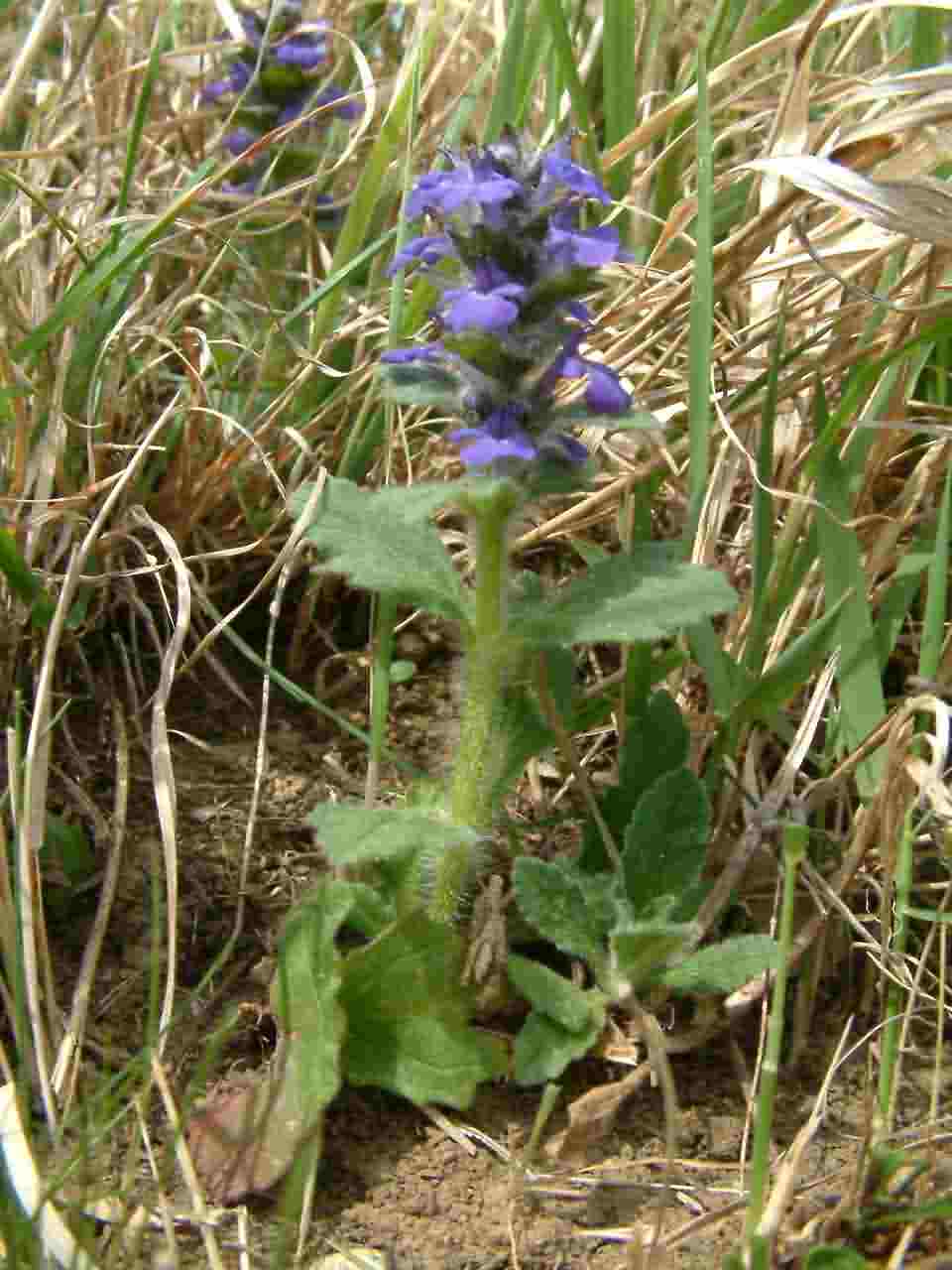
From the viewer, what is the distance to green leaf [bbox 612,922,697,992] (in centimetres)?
156

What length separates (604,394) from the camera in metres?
1.47

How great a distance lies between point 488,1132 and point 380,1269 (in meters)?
0.23

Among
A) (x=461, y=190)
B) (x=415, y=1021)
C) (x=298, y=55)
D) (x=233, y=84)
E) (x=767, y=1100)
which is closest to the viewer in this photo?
(x=767, y=1100)

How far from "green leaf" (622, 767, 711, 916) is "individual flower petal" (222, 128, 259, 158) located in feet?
5.35

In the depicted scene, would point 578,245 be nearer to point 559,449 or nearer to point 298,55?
point 559,449

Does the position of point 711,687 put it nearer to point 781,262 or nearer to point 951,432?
point 951,432

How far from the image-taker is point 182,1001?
1.74 meters

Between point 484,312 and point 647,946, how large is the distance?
2.34 feet

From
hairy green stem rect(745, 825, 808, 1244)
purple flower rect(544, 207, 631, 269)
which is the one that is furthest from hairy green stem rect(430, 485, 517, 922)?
hairy green stem rect(745, 825, 808, 1244)

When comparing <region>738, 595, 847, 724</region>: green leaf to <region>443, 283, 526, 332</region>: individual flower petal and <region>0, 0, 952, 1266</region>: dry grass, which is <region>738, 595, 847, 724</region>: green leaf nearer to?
<region>0, 0, 952, 1266</region>: dry grass

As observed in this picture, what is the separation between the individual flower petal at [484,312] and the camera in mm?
1389

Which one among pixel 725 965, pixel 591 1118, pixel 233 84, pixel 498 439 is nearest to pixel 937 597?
pixel 725 965

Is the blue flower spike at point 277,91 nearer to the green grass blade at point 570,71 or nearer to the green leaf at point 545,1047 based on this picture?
the green grass blade at point 570,71

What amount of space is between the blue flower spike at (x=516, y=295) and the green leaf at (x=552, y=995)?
1.85 ft
